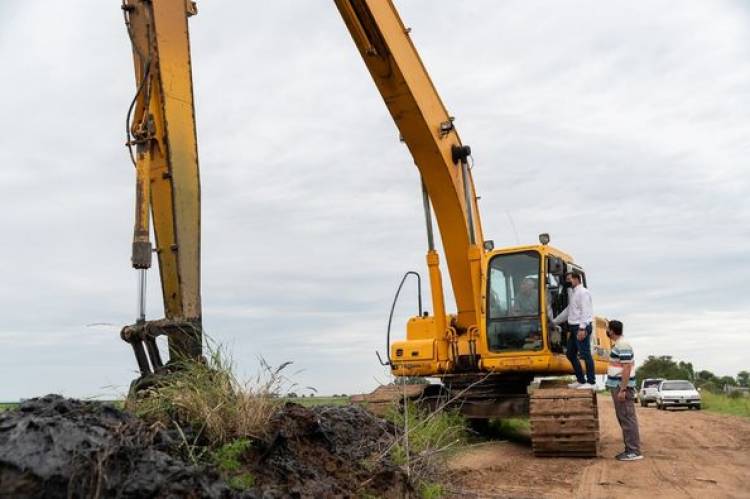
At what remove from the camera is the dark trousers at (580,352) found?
426 inches

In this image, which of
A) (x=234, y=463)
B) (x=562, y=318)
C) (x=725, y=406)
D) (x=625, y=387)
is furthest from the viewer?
(x=725, y=406)

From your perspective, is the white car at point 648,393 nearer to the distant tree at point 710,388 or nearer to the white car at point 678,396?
the white car at point 678,396

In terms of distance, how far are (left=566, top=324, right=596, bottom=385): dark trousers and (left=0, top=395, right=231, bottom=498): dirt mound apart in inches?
302

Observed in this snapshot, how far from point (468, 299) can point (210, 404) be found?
7.55 m

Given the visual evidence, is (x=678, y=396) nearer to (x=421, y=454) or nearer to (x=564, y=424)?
(x=564, y=424)

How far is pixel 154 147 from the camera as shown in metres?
6.52

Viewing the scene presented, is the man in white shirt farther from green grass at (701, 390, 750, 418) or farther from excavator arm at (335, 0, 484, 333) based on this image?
green grass at (701, 390, 750, 418)

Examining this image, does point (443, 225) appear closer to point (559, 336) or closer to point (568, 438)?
point (559, 336)

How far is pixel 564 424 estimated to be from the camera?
33.4 feet

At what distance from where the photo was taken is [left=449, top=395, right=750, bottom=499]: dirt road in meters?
7.48

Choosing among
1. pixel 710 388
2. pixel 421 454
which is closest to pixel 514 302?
pixel 421 454

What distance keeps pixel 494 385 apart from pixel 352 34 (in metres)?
5.64

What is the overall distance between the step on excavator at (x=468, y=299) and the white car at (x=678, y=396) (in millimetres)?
20753

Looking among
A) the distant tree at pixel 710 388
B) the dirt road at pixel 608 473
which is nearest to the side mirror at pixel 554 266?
the dirt road at pixel 608 473
